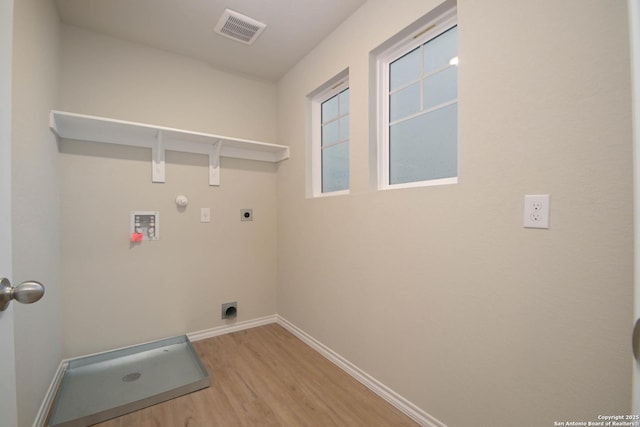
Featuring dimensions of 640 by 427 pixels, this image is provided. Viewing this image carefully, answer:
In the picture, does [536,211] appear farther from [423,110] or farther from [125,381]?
[125,381]

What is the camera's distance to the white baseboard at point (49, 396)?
57.6 inches

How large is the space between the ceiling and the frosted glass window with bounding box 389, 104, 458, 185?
0.98 m

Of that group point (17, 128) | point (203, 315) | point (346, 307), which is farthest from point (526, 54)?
point (203, 315)

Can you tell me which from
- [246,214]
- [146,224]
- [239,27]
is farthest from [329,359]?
[239,27]

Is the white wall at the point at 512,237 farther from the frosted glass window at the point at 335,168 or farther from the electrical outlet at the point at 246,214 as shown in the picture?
the electrical outlet at the point at 246,214

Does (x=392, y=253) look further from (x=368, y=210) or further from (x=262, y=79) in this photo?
(x=262, y=79)

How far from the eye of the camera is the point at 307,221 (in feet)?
8.23

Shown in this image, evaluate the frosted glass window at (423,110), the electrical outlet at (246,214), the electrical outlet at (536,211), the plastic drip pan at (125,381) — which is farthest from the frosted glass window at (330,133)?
the plastic drip pan at (125,381)

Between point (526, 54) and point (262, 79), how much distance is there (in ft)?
8.07

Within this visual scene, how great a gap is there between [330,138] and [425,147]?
3.35ft

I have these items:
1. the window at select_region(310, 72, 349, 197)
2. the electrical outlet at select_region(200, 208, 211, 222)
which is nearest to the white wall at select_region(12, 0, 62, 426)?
the electrical outlet at select_region(200, 208, 211, 222)

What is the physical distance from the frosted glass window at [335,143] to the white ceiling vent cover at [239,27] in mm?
788

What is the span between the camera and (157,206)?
2.38 metres

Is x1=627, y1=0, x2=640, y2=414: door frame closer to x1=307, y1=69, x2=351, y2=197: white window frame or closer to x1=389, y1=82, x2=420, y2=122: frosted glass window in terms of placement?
x1=389, y1=82, x2=420, y2=122: frosted glass window
